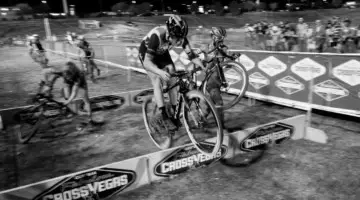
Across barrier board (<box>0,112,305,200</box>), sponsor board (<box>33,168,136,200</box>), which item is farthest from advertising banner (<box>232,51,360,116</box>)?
sponsor board (<box>33,168,136,200</box>)

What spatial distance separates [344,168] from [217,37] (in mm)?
3801

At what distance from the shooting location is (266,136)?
5.45 metres

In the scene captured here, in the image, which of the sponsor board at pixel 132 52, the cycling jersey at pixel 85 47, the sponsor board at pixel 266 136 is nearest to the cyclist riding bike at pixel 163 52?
the sponsor board at pixel 266 136

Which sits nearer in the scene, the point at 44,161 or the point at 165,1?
the point at 44,161

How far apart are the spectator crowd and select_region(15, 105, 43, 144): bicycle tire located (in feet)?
42.4

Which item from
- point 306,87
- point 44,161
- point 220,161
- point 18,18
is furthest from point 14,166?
point 18,18

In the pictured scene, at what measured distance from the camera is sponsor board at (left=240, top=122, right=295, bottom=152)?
529cm

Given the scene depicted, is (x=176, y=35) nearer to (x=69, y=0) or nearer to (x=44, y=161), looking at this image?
(x=44, y=161)

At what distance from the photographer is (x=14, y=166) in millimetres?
5273

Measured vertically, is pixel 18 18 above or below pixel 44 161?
above

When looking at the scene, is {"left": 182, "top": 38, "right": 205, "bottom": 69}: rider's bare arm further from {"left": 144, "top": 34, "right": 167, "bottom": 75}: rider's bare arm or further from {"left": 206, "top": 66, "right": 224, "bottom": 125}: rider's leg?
{"left": 206, "top": 66, "right": 224, "bottom": 125}: rider's leg

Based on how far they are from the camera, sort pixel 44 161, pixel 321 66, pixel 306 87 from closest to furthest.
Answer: pixel 44 161 < pixel 321 66 < pixel 306 87

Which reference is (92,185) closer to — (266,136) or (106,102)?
(266,136)

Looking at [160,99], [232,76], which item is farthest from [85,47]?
[160,99]
